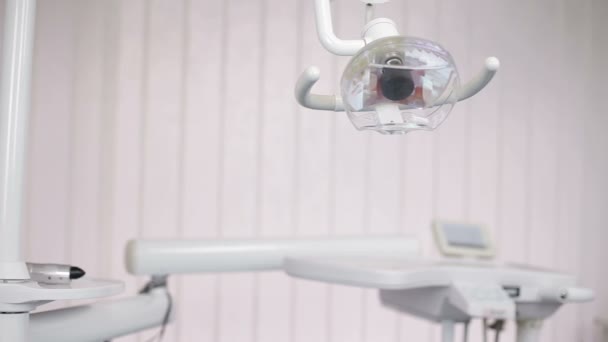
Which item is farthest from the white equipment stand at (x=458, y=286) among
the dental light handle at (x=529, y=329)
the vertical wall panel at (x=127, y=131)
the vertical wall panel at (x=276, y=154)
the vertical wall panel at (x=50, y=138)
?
the vertical wall panel at (x=50, y=138)

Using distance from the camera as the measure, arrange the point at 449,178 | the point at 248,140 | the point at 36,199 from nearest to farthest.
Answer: the point at 36,199
the point at 248,140
the point at 449,178

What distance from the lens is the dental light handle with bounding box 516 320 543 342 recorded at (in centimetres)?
Answer: 197

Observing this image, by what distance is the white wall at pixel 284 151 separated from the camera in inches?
100

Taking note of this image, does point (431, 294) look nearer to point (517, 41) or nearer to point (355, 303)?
point (355, 303)

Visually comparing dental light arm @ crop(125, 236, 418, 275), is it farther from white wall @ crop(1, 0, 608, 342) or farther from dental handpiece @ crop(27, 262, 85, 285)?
dental handpiece @ crop(27, 262, 85, 285)

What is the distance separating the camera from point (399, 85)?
33.5 inches

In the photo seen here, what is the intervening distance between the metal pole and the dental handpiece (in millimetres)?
29

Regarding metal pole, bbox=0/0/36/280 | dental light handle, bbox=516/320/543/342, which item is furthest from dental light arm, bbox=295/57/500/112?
dental light handle, bbox=516/320/543/342

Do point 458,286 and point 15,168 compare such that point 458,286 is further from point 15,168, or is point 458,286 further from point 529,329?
point 15,168

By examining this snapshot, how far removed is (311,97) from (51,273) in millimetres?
467

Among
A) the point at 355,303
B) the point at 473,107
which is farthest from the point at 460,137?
the point at 355,303

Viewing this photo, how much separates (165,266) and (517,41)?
1873 mm

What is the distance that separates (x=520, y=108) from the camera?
3.02 m

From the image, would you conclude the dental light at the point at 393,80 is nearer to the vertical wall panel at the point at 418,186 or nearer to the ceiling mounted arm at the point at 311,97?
the ceiling mounted arm at the point at 311,97
